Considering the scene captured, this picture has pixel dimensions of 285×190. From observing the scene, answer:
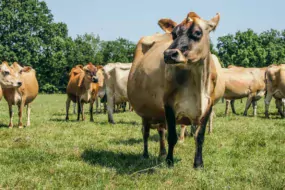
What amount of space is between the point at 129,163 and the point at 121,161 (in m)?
0.18

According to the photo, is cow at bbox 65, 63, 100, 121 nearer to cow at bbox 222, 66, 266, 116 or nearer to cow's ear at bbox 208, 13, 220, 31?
cow at bbox 222, 66, 266, 116

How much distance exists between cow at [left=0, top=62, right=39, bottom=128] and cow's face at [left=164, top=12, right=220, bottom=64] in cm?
760

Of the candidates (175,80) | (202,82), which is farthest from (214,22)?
(175,80)

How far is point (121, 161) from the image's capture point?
707 cm

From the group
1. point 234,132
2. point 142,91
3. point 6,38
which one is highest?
point 6,38

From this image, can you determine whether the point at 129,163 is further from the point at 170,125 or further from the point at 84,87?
the point at 84,87

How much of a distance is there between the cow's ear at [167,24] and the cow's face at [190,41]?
0.49 meters

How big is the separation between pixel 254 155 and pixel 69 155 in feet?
11.9

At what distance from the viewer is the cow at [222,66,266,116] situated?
60.3ft

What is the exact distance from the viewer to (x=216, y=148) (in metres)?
8.56

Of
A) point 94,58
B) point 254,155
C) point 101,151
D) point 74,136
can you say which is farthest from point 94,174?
point 94,58

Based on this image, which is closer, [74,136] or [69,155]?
[69,155]

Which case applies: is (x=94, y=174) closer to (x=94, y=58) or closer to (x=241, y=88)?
(x=241, y=88)

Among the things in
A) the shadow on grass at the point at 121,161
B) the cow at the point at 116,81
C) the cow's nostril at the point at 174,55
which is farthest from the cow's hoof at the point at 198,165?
the cow at the point at 116,81
